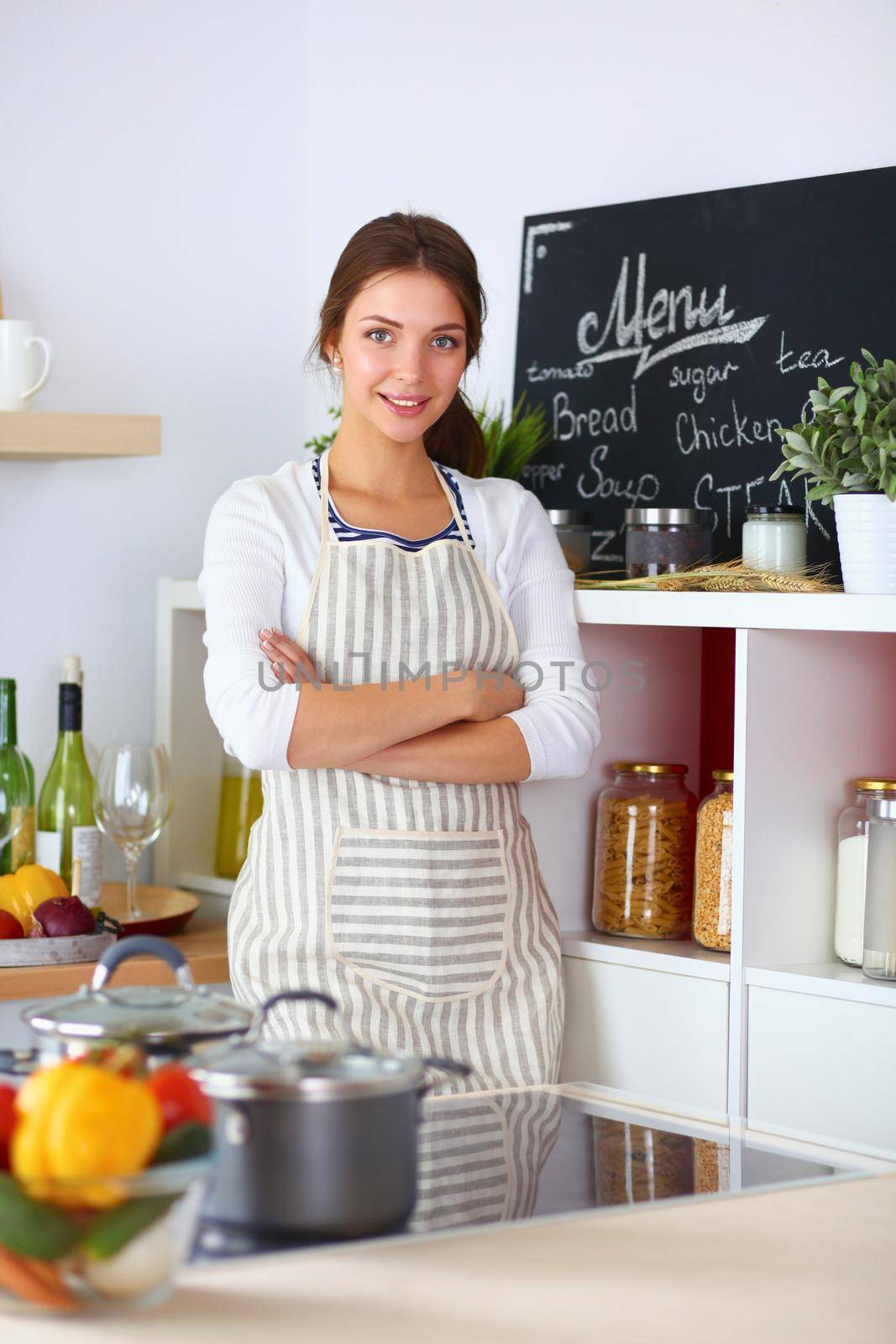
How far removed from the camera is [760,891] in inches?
72.9

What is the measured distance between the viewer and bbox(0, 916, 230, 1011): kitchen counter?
209 cm

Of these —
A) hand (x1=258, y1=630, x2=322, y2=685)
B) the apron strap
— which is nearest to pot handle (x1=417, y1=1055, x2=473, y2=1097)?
hand (x1=258, y1=630, x2=322, y2=685)

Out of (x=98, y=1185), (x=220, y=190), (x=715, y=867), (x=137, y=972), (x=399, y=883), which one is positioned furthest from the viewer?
(x=220, y=190)

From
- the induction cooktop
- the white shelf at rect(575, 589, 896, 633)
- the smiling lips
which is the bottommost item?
the induction cooktop

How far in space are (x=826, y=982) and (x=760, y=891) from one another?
124 mm

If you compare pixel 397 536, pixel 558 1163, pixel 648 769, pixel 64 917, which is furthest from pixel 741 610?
pixel 64 917

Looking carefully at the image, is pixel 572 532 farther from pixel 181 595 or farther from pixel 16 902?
pixel 16 902

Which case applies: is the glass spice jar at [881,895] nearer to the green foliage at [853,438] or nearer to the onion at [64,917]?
the green foliage at [853,438]

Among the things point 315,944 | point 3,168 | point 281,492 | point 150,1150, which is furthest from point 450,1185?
point 3,168

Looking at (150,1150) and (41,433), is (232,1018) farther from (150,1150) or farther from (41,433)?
(41,433)

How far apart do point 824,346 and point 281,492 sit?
0.70m

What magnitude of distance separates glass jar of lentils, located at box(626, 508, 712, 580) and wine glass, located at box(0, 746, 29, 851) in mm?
955

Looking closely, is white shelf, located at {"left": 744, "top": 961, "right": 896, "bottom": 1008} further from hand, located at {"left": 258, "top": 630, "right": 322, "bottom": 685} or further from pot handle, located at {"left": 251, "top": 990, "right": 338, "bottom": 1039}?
pot handle, located at {"left": 251, "top": 990, "right": 338, "bottom": 1039}

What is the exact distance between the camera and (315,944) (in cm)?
184
